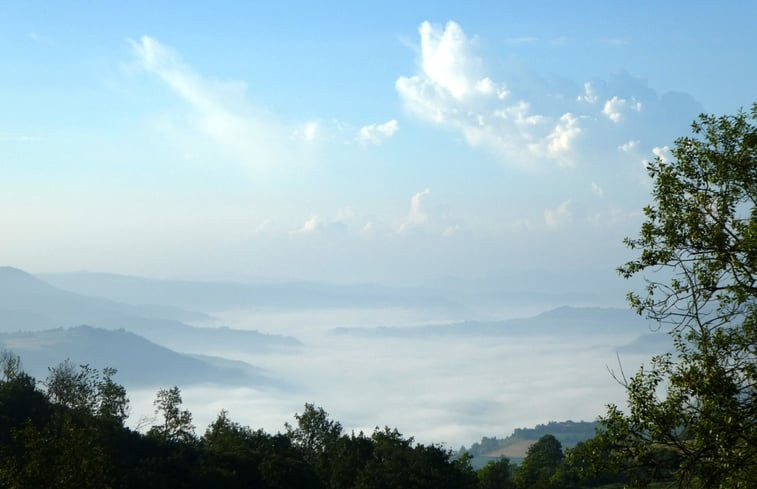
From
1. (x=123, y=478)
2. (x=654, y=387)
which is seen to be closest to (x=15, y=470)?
(x=654, y=387)

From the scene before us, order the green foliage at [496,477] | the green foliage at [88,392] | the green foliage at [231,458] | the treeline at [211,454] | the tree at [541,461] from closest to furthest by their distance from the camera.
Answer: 1. the green foliage at [231,458]
2. the treeline at [211,454]
3. the green foliage at [88,392]
4. the green foliage at [496,477]
5. the tree at [541,461]

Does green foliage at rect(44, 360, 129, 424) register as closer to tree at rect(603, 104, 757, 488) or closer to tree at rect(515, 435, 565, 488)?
tree at rect(515, 435, 565, 488)

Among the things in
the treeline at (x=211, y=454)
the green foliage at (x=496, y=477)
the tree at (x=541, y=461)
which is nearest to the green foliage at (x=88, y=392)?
the treeline at (x=211, y=454)

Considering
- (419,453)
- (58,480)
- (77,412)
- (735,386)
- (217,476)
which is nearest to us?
(735,386)

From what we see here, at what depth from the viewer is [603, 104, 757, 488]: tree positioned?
47.4 feet

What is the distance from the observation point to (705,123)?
53.7 ft

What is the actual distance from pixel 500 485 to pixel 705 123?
7886 cm

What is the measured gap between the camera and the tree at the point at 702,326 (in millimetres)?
14438

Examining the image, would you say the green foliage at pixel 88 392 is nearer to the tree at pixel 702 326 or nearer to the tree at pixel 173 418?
the tree at pixel 173 418

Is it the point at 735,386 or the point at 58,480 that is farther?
the point at 58,480

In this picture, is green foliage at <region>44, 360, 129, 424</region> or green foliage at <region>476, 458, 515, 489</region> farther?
green foliage at <region>476, 458, 515, 489</region>

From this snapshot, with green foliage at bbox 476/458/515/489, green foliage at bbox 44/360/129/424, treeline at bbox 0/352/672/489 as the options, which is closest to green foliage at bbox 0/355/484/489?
treeline at bbox 0/352/672/489

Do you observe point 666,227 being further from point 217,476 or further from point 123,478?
point 217,476

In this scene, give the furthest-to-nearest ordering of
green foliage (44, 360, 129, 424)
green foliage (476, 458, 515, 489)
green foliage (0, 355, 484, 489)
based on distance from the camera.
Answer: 1. green foliage (476, 458, 515, 489)
2. green foliage (44, 360, 129, 424)
3. green foliage (0, 355, 484, 489)
